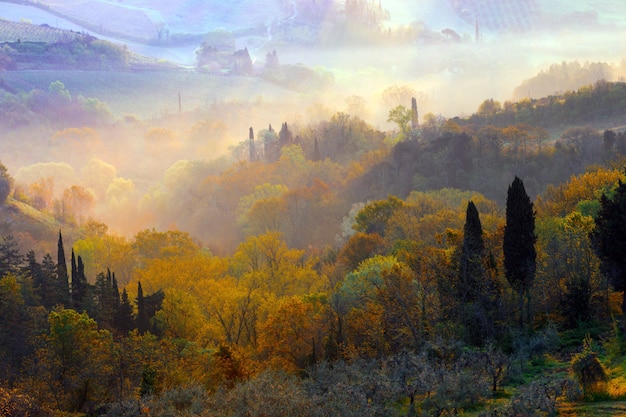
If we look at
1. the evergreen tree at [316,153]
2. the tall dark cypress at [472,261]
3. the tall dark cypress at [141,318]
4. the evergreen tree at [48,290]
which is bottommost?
the tall dark cypress at [141,318]

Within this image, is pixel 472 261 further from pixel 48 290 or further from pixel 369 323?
pixel 48 290

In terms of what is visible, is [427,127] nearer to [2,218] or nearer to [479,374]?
[2,218]

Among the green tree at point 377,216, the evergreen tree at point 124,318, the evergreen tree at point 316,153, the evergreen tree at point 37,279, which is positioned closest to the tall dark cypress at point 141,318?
the evergreen tree at point 124,318

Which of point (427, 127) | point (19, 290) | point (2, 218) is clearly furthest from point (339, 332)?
point (427, 127)

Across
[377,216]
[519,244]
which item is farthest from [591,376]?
[377,216]

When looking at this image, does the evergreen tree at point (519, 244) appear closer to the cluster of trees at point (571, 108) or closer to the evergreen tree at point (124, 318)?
the evergreen tree at point (124, 318)

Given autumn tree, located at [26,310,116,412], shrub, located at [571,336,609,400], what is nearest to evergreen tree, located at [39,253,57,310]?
autumn tree, located at [26,310,116,412]
